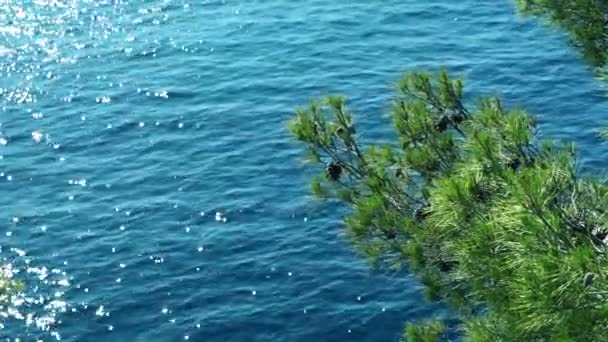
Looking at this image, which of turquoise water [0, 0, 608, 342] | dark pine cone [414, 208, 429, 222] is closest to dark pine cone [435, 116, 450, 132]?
dark pine cone [414, 208, 429, 222]

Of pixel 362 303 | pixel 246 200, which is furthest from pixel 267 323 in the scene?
pixel 246 200

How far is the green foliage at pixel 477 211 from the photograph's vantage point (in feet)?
40.0

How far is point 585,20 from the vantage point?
17.7m

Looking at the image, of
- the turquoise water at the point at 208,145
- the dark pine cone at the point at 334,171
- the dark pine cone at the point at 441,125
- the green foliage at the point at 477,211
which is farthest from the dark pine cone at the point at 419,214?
the turquoise water at the point at 208,145

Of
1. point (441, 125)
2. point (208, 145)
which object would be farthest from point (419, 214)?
point (208, 145)

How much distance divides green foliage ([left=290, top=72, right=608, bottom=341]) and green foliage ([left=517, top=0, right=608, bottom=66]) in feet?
5.95

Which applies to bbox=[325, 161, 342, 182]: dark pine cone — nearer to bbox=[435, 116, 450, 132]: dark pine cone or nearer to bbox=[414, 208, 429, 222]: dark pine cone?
bbox=[414, 208, 429, 222]: dark pine cone

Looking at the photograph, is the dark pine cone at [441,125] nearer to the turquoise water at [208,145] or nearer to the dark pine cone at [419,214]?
the dark pine cone at [419,214]

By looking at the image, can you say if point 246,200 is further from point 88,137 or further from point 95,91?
point 95,91

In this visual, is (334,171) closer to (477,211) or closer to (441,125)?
(441,125)

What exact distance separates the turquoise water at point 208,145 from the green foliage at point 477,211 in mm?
15380

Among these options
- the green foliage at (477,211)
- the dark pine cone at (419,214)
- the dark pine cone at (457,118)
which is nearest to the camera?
the green foliage at (477,211)

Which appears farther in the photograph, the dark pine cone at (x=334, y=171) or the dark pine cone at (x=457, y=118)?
the dark pine cone at (x=334, y=171)

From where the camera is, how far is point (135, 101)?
→ 50.6 meters
